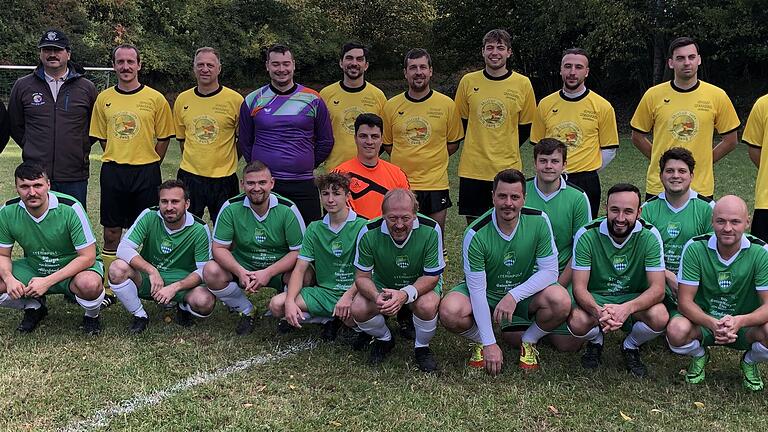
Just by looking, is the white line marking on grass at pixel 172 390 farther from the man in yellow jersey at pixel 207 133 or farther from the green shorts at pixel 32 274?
the man in yellow jersey at pixel 207 133

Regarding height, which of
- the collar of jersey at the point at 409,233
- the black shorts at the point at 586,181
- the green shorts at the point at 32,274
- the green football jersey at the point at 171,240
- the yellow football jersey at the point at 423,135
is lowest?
the green shorts at the point at 32,274

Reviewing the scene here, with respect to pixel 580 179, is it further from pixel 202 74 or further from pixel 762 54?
pixel 762 54

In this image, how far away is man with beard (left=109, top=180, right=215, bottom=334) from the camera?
4621mm

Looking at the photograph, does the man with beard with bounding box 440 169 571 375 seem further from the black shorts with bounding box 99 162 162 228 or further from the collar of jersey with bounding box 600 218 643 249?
the black shorts with bounding box 99 162 162 228

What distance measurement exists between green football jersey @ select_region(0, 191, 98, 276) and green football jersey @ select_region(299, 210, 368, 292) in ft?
5.03

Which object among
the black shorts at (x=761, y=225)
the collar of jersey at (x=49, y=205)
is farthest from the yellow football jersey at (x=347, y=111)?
the black shorts at (x=761, y=225)

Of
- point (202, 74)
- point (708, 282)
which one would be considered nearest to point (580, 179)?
point (708, 282)

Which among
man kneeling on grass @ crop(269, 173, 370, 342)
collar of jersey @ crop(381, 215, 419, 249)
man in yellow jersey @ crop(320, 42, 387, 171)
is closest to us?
collar of jersey @ crop(381, 215, 419, 249)

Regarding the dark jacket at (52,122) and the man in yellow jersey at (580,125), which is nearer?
the man in yellow jersey at (580,125)

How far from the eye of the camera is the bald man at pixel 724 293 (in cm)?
370

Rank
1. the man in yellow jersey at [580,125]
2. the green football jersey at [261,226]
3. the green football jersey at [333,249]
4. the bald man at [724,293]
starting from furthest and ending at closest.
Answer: the man in yellow jersey at [580,125]
the green football jersey at [261,226]
the green football jersey at [333,249]
the bald man at [724,293]

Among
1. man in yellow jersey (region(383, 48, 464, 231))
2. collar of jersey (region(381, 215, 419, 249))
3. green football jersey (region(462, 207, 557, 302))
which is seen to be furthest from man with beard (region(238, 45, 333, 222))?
green football jersey (region(462, 207, 557, 302))

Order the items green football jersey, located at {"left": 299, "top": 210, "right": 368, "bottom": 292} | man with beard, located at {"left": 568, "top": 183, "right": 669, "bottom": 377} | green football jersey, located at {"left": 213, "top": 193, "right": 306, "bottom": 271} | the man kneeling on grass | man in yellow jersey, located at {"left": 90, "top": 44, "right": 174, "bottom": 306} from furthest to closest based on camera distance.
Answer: man in yellow jersey, located at {"left": 90, "top": 44, "right": 174, "bottom": 306}, green football jersey, located at {"left": 213, "top": 193, "right": 306, "bottom": 271}, green football jersey, located at {"left": 299, "top": 210, "right": 368, "bottom": 292}, the man kneeling on grass, man with beard, located at {"left": 568, "top": 183, "right": 669, "bottom": 377}

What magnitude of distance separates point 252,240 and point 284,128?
0.96 m
